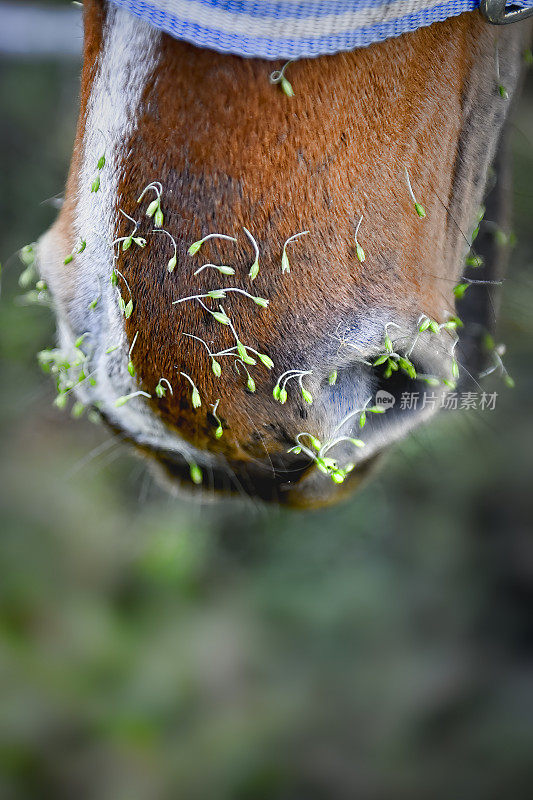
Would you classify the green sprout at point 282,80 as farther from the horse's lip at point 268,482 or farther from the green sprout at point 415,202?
the horse's lip at point 268,482

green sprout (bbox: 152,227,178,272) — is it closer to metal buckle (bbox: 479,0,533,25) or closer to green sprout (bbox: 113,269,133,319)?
green sprout (bbox: 113,269,133,319)

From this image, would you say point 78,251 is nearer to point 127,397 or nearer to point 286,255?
point 127,397

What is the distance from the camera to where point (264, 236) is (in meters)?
0.79

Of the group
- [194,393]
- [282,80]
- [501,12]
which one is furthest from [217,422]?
[501,12]

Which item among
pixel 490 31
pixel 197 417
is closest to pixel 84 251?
pixel 197 417

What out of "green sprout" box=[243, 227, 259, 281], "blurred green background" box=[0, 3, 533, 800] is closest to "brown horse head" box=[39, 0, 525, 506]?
"green sprout" box=[243, 227, 259, 281]

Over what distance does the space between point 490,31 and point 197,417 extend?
68cm

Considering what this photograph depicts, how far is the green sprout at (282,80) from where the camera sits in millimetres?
752

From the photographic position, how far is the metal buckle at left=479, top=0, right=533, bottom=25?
2.75 ft

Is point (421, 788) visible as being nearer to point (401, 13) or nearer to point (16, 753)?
point (16, 753)

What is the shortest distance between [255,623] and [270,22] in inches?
89.8

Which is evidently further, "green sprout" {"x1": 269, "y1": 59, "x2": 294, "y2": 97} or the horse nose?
the horse nose

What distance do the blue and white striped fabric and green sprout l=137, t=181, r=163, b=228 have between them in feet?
0.51

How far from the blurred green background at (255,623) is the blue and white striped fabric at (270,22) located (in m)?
1.59
